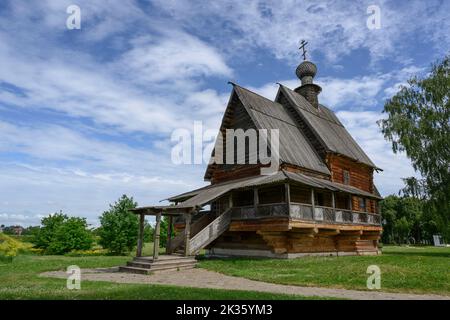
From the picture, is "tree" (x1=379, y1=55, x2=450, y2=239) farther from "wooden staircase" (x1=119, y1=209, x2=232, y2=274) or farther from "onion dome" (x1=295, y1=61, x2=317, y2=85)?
"wooden staircase" (x1=119, y1=209, x2=232, y2=274)

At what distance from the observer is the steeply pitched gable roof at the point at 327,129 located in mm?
25297

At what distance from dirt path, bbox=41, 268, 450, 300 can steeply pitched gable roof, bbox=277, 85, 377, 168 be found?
1459cm

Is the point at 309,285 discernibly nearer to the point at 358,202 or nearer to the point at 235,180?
the point at 235,180

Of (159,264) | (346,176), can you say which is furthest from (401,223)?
(159,264)

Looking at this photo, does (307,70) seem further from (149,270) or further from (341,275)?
(149,270)

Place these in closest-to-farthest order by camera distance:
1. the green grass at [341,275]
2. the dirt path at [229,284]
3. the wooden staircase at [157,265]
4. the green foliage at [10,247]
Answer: the dirt path at [229,284] < the green grass at [341,275] < the wooden staircase at [157,265] < the green foliage at [10,247]

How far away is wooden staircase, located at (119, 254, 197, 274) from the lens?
13797 mm

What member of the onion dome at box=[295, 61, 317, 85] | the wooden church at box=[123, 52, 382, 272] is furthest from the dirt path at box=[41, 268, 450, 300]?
the onion dome at box=[295, 61, 317, 85]

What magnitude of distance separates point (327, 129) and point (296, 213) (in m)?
13.3

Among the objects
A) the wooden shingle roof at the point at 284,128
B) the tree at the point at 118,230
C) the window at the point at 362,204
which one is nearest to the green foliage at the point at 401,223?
the window at the point at 362,204

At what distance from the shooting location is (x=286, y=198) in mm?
16984

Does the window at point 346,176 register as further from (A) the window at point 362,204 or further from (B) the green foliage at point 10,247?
(B) the green foliage at point 10,247

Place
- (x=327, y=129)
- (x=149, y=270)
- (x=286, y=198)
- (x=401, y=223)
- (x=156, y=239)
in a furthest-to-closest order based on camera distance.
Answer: (x=401, y=223), (x=327, y=129), (x=286, y=198), (x=156, y=239), (x=149, y=270)

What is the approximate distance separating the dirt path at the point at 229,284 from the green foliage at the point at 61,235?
2041 centimetres
